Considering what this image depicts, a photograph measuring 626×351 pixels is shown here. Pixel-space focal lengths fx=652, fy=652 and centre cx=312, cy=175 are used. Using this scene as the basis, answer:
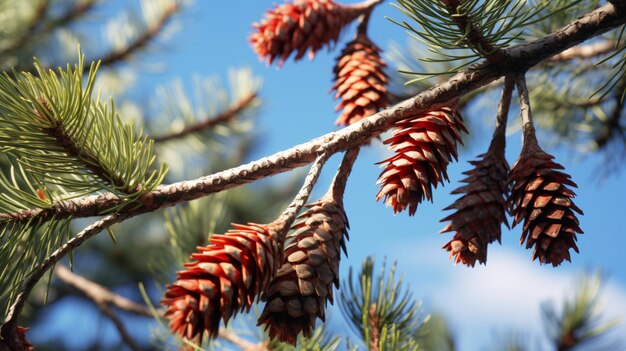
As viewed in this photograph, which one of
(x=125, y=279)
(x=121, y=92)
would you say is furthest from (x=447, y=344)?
(x=121, y=92)

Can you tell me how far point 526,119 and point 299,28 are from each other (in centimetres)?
40

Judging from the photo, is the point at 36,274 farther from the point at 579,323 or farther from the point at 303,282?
the point at 579,323

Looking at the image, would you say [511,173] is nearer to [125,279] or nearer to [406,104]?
[406,104]

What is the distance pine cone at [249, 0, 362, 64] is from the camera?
1.00m

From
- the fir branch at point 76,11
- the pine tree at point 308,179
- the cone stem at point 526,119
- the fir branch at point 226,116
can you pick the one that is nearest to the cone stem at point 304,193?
the pine tree at point 308,179

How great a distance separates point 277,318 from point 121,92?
254 centimetres

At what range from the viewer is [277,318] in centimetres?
61

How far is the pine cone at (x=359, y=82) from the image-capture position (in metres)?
0.87

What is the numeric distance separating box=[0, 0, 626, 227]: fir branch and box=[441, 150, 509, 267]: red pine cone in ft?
0.32

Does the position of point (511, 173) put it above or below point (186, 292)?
above

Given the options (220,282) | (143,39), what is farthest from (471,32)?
(143,39)

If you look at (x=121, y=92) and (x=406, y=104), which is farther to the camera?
(x=121, y=92)

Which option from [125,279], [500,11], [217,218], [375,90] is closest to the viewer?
[500,11]

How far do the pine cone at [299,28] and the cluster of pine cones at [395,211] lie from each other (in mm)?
352
